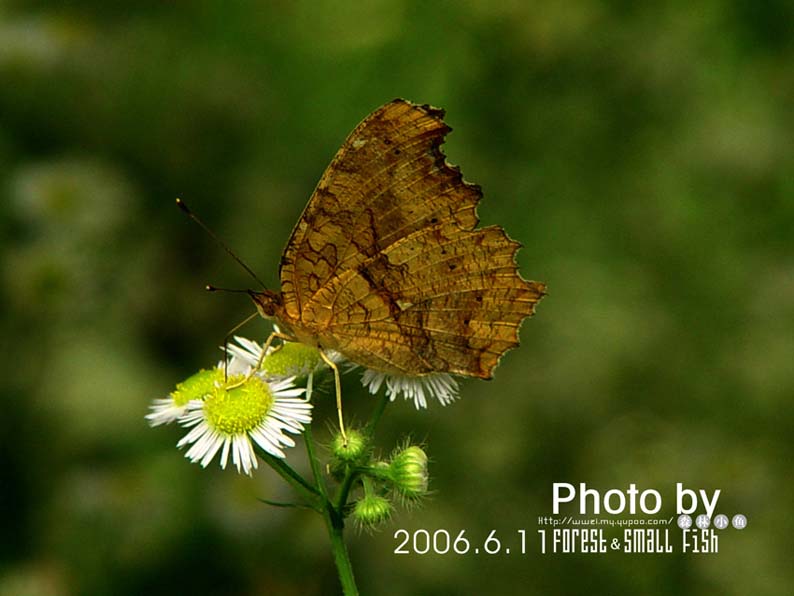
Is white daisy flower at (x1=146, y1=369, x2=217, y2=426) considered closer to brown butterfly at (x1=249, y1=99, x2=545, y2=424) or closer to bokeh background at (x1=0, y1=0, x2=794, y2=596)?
brown butterfly at (x1=249, y1=99, x2=545, y2=424)

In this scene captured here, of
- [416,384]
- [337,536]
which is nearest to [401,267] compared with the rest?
[416,384]

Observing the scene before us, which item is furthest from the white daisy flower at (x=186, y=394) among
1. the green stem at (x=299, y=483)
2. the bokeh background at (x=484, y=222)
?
the bokeh background at (x=484, y=222)

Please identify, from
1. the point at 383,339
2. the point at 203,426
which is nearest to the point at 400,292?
the point at 383,339

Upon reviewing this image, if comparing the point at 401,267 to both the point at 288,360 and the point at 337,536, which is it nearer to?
the point at 288,360

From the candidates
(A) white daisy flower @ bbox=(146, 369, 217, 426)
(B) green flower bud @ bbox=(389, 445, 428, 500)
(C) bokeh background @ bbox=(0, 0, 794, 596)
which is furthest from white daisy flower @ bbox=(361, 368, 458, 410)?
(C) bokeh background @ bbox=(0, 0, 794, 596)

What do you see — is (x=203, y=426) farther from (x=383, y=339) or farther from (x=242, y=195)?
(x=242, y=195)

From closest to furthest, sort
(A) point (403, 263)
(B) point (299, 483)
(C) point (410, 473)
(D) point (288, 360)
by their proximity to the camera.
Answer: (B) point (299, 483) < (C) point (410, 473) < (A) point (403, 263) < (D) point (288, 360)

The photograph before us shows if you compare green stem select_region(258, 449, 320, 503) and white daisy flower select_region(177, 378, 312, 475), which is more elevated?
white daisy flower select_region(177, 378, 312, 475)
